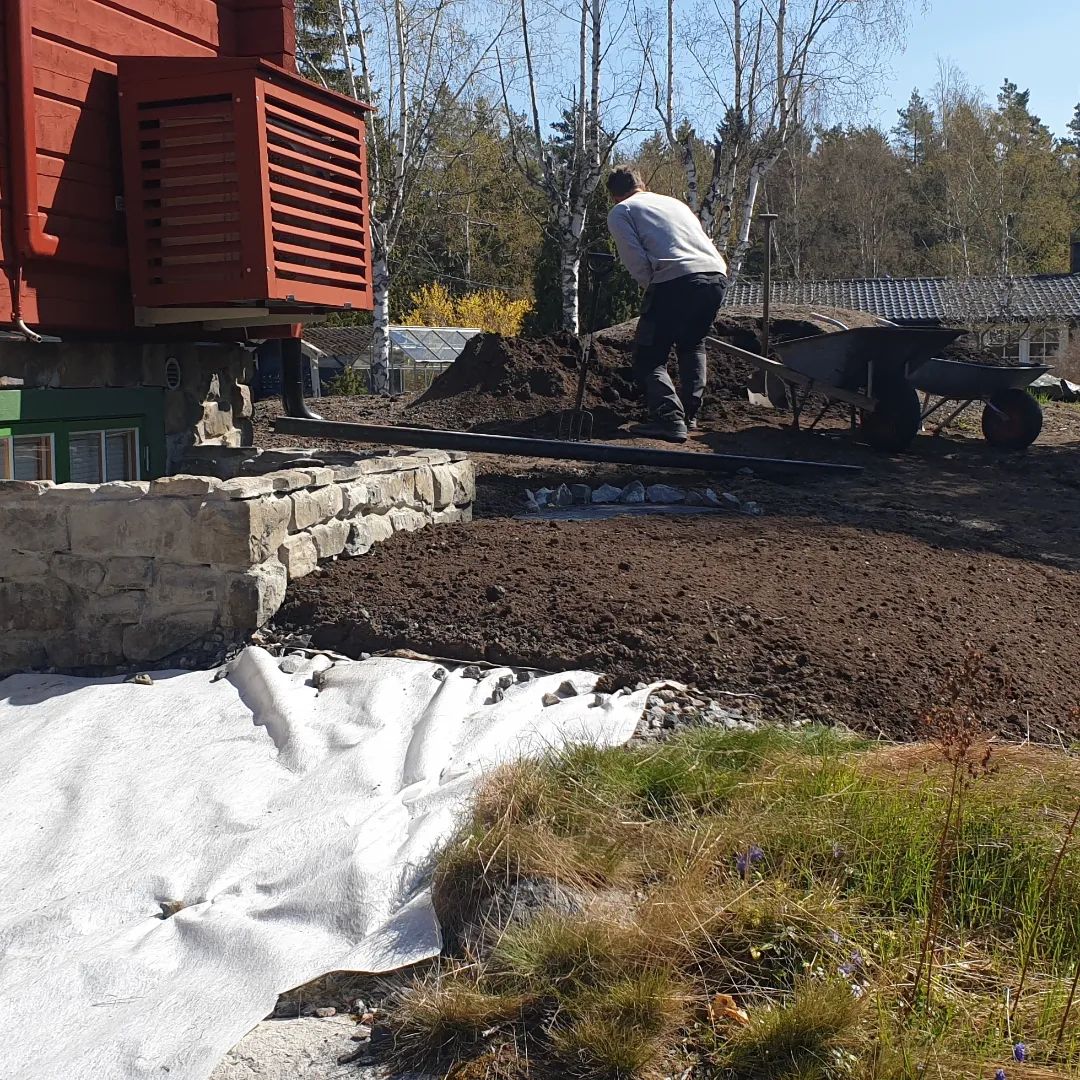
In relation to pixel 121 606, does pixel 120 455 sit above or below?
above

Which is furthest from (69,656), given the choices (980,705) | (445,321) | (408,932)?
(445,321)

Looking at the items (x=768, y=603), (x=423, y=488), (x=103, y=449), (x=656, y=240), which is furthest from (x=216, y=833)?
(x=656, y=240)

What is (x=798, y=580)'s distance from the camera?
17.1 feet

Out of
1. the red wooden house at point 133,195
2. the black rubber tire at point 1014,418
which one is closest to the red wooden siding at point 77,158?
the red wooden house at point 133,195

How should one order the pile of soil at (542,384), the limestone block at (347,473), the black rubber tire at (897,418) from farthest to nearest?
the pile of soil at (542,384) → the black rubber tire at (897,418) → the limestone block at (347,473)

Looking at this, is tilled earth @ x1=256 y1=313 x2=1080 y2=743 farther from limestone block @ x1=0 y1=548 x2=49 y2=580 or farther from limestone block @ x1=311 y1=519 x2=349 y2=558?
limestone block @ x1=0 y1=548 x2=49 y2=580

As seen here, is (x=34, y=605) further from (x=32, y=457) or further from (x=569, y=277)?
(x=569, y=277)

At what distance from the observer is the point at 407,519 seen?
6184mm

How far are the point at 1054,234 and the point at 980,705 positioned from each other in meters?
47.0

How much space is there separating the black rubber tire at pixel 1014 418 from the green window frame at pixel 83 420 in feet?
21.1

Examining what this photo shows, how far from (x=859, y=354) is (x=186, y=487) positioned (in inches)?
231

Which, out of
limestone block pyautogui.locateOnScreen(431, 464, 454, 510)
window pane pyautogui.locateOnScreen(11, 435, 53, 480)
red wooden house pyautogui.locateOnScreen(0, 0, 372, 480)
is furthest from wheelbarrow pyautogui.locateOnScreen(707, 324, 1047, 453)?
window pane pyautogui.locateOnScreen(11, 435, 53, 480)

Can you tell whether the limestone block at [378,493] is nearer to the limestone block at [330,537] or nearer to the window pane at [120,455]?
the limestone block at [330,537]

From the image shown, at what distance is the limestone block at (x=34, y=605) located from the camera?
5027 millimetres
